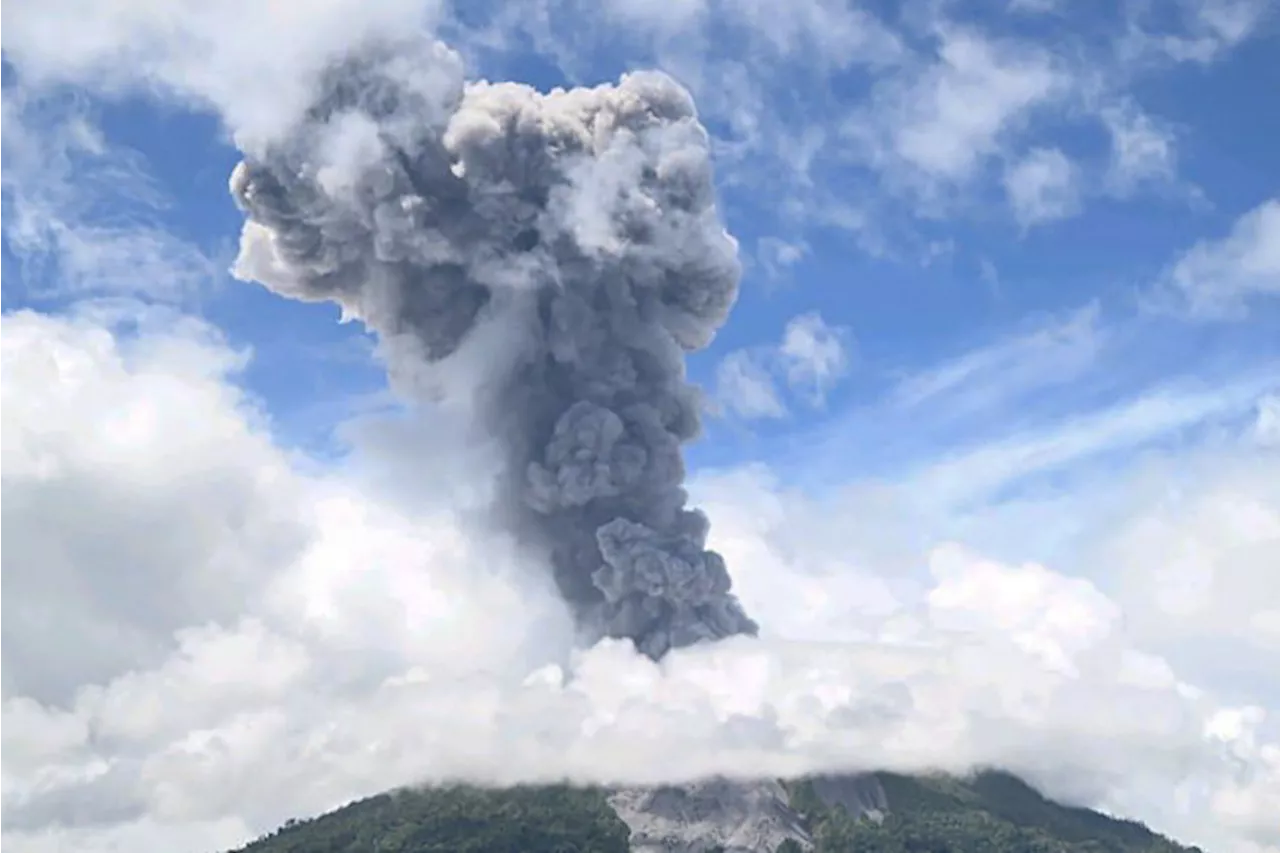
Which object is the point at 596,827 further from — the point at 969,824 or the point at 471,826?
the point at 969,824

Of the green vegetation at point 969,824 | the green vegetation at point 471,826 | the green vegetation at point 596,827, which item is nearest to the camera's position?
the green vegetation at point 471,826

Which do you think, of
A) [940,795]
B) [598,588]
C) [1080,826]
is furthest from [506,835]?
[1080,826]

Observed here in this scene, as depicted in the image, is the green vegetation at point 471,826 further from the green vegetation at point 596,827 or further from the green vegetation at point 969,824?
the green vegetation at point 969,824

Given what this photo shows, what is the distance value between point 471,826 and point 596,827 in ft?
38.3

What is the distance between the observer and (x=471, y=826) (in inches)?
4771

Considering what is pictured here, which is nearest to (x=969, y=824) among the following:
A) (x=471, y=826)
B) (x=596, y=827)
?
(x=596, y=827)

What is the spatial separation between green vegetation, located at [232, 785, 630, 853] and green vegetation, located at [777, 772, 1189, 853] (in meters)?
17.4

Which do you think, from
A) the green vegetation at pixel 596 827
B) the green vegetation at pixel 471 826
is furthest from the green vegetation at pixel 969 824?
the green vegetation at pixel 471 826

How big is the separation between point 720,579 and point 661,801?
1544 inches

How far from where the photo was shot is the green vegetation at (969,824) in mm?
123938

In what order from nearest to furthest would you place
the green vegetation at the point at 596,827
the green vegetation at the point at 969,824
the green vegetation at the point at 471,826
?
the green vegetation at the point at 471,826
the green vegetation at the point at 596,827
the green vegetation at the point at 969,824

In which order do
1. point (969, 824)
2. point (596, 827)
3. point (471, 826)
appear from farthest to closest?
point (969, 824) → point (471, 826) → point (596, 827)

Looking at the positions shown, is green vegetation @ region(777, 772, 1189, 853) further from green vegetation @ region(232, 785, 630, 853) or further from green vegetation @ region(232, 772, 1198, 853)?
green vegetation @ region(232, 785, 630, 853)

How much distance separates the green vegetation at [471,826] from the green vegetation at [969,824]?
57.2ft
